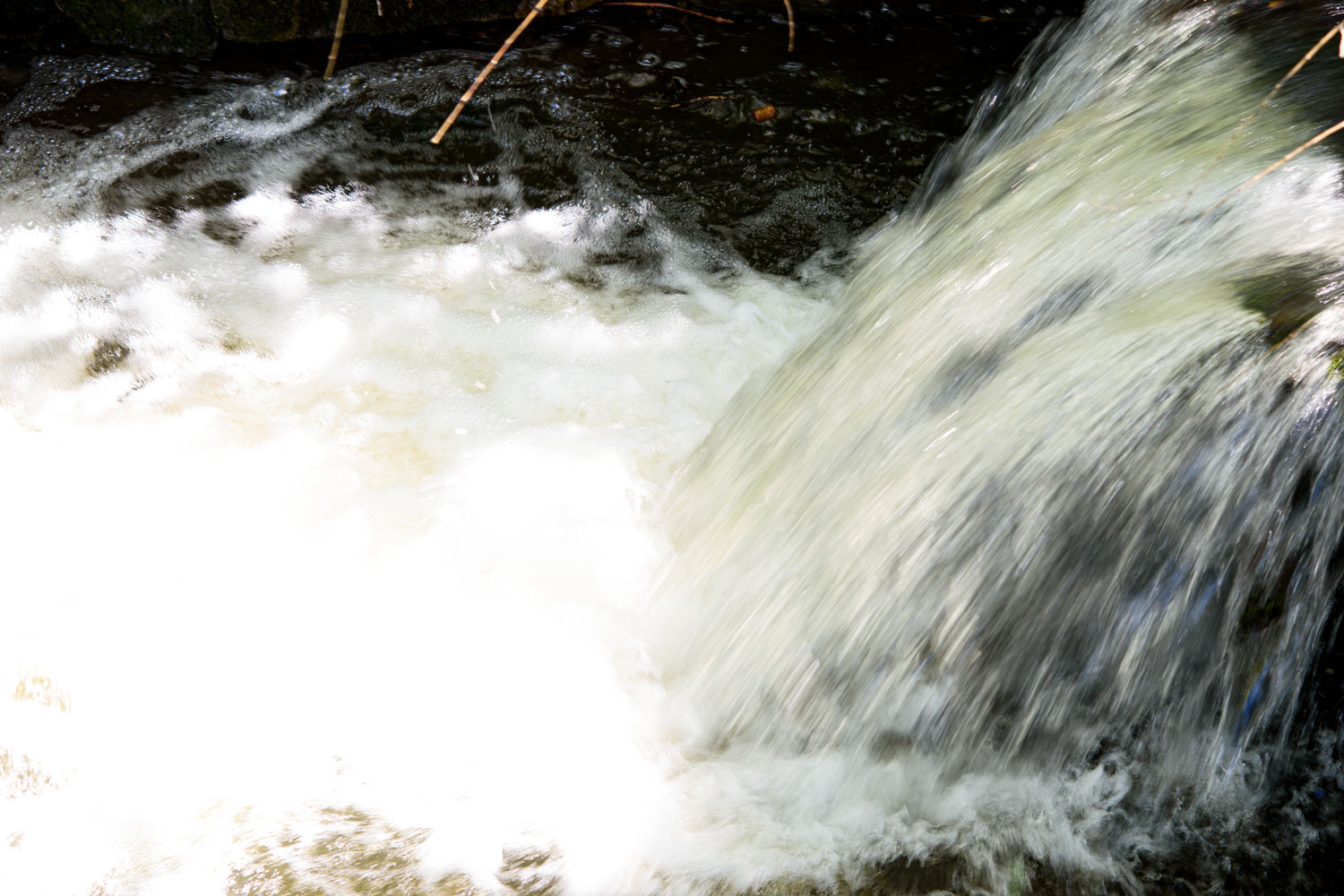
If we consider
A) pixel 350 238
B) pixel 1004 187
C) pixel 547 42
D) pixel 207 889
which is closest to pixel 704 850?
pixel 207 889

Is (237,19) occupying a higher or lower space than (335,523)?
higher

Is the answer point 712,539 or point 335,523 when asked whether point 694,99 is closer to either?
point 712,539

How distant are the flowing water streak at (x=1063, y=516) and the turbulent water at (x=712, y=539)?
0.01 metres

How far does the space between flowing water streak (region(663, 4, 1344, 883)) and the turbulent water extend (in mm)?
10

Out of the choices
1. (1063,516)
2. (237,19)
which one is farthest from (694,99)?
(1063,516)

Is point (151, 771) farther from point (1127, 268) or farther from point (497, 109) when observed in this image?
point (497, 109)

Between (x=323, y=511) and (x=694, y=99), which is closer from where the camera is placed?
(x=323, y=511)

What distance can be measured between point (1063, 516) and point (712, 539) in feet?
3.06

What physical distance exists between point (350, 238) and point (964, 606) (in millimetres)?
2571

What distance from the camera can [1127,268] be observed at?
2154mm

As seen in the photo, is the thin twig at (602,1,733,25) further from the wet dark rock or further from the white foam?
the wet dark rock

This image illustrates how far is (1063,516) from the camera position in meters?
1.83

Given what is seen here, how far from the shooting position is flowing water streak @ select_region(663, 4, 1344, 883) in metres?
1.70

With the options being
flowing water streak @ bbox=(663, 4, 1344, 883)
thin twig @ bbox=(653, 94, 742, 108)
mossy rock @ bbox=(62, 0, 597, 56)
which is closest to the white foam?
flowing water streak @ bbox=(663, 4, 1344, 883)
